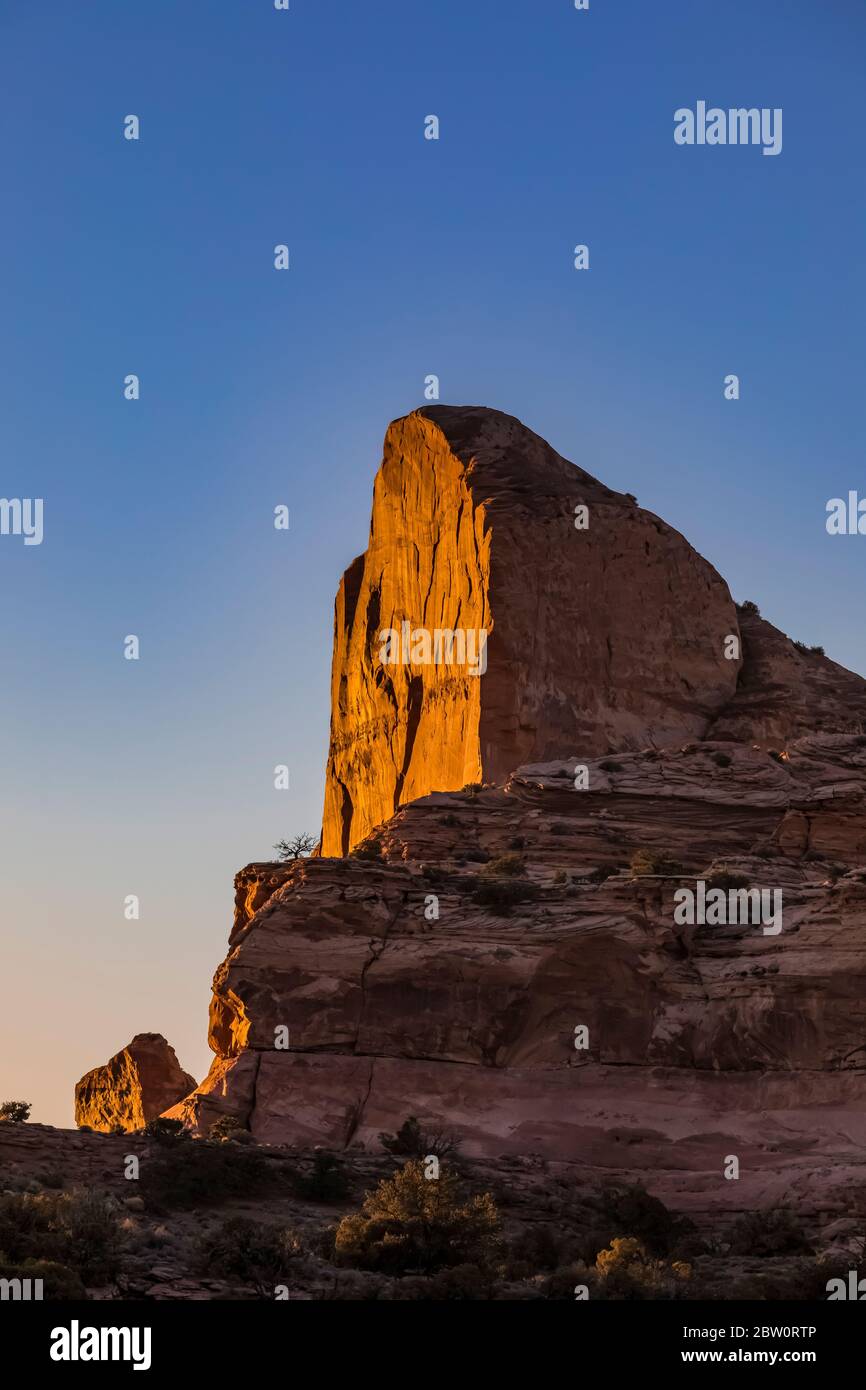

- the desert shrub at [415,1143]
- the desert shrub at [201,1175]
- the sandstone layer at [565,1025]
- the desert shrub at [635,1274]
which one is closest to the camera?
the desert shrub at [635,1274]

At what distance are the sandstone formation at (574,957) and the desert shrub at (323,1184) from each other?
5.15 m

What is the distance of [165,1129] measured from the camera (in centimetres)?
4138

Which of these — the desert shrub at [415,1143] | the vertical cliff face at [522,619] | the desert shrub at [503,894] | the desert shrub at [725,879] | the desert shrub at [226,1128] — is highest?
the vertical cliff face at [522,619]

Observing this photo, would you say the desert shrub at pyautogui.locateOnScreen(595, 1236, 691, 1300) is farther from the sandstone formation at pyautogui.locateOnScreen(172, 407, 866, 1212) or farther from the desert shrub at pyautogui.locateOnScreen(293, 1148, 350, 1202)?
the sandstone formation at pyautogui.locateOnScreen(172, 407, 866, 1212)

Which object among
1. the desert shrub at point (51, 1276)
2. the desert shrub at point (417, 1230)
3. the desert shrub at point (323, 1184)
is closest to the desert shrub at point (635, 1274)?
the desert shrub at point (417, 1230)

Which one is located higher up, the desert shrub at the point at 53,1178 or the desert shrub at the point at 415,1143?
the desert shrub at the point at 415,1143

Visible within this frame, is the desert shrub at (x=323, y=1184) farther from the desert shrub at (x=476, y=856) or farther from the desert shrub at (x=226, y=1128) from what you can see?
the desert shrub at (x=476, y=856)

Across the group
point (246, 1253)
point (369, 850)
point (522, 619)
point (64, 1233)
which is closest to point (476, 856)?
point (369, 850)

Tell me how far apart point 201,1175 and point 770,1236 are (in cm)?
1106

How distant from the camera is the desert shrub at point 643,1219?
1449 inches

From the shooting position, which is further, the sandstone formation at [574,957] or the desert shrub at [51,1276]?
the sandstone formation at [574,957]

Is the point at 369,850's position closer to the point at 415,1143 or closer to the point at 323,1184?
the point at 415,1143

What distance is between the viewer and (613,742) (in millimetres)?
67500
